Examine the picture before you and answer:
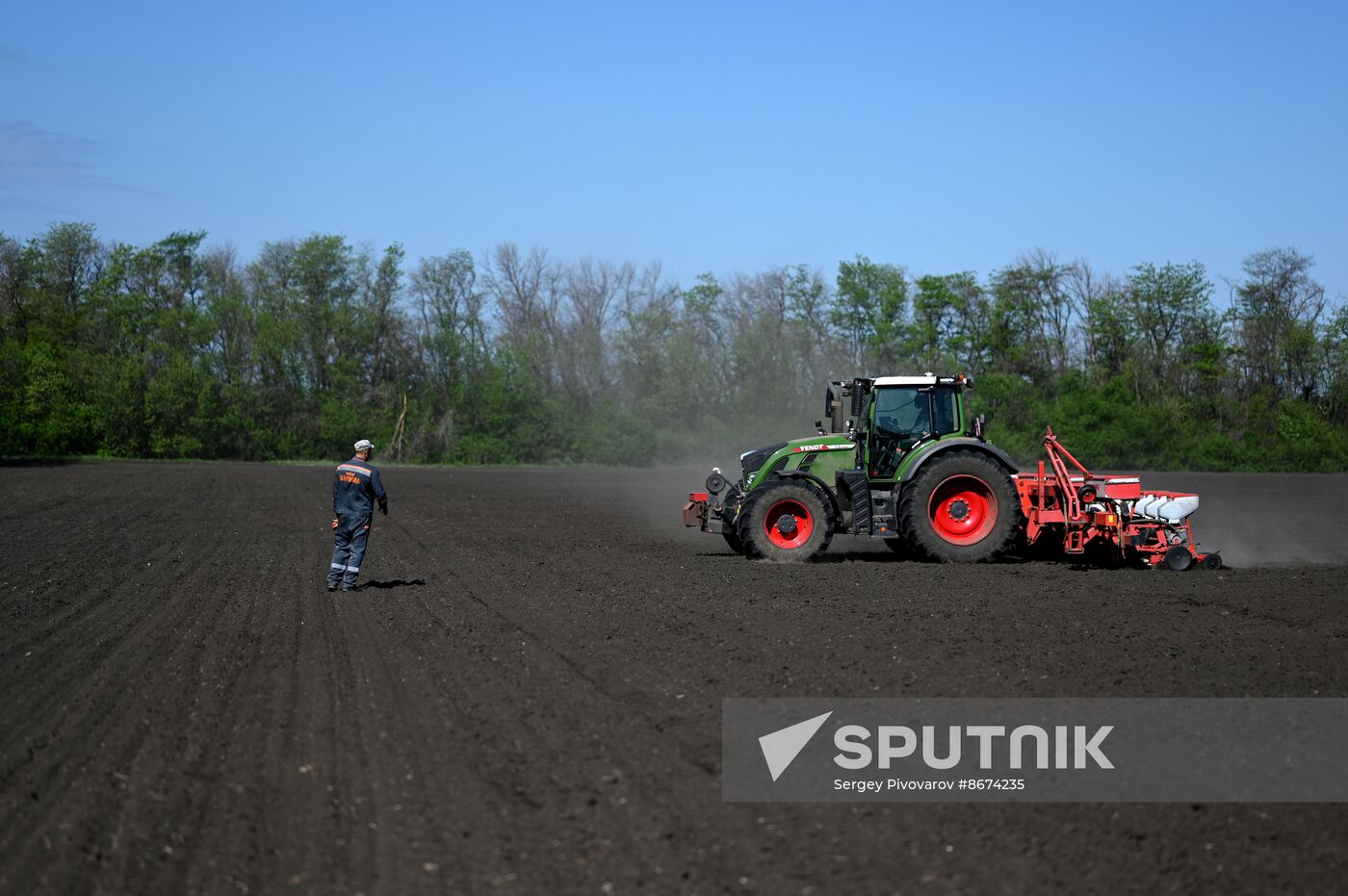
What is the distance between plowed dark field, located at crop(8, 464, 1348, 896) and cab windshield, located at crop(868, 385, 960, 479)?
4.22 ft

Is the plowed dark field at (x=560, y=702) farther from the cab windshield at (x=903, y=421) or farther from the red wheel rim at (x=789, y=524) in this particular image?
the cab windshield at (x=903, y=421)

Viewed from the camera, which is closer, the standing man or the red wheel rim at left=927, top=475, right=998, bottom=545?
the standing man

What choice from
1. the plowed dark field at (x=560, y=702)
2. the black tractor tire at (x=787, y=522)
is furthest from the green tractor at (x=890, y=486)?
the plowed dark field at (x=560, y=702)

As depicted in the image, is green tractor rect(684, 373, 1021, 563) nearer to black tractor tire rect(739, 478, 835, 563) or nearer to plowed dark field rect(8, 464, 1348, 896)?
black tractor tire rect(739, 478, 835, 563)

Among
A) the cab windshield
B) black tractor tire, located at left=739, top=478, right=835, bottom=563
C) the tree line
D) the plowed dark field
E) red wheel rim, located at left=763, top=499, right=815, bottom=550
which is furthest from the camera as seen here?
the tree line

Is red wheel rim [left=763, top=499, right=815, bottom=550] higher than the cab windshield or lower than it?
lower

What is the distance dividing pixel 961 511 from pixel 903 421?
4.26 feet

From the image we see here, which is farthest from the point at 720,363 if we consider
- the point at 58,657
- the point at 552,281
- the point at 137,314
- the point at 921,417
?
the point at 58,657

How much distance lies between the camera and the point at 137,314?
6094 centimetres

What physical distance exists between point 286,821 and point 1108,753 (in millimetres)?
3990

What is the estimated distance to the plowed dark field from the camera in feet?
14.9

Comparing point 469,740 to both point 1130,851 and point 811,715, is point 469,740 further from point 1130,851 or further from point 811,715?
point 1130,851

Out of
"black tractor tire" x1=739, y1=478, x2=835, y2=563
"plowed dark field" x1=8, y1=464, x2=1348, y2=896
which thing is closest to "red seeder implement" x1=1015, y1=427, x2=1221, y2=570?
"plowed dark field" x1=8, y1=464, x2=1348, y2=896

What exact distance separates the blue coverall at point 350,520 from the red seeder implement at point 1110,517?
7434mm
